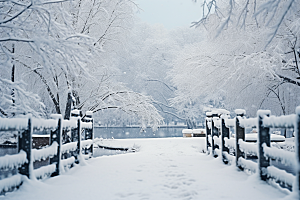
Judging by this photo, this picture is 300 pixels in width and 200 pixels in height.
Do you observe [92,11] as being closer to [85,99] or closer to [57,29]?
[85,99]

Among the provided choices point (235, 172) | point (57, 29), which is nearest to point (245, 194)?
point (235, 172)

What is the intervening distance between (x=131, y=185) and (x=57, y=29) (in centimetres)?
335

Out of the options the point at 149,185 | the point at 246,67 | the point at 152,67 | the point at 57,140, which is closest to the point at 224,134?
the point at 149,185

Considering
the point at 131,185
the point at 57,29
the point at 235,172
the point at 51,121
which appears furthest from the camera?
the point at 57,29

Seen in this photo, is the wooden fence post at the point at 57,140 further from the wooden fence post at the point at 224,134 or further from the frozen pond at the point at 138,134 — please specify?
the frozen pond at the point at 138,134

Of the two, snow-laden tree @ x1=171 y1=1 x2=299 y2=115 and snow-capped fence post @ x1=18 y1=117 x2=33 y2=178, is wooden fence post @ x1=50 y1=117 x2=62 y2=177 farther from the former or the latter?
snow-laden tree @ x1=171 y1=1 x2=299 y2=115

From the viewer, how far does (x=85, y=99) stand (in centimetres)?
1236

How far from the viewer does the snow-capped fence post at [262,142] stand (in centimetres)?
396

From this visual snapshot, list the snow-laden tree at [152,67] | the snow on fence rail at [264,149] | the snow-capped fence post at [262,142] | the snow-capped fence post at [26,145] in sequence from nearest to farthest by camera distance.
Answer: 1. the snow on fence rail at [264,149]
2. the snow-capped fence post at [26,145]
3. the snow-capped fence post at [262,142]
4. the snow-laden tree at [152,67]

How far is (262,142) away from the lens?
402 cm

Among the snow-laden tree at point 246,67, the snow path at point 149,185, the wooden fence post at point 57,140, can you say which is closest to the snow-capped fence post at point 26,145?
the snow path at point 149,185

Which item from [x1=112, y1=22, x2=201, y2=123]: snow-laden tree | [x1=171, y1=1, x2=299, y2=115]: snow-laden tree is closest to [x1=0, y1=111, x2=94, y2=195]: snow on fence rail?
[x1=171, y1=1, x2=299, y2=115]: snow-laden tree

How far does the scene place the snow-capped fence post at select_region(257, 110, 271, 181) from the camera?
3.96m

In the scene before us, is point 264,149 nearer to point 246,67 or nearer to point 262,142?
point 262,142
